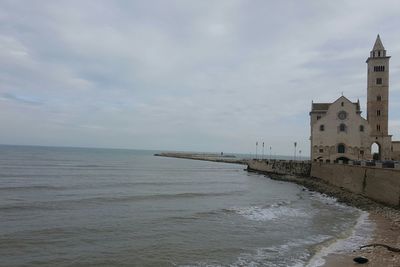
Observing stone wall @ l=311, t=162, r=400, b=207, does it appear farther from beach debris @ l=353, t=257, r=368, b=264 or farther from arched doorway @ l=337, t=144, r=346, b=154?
beach debris @ l=353, t=257, r=368, b=264

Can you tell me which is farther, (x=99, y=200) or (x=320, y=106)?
(x=320, y=106)

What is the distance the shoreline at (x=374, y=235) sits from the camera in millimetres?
13414

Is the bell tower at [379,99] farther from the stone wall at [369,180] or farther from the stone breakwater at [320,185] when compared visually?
the stone wall at [369,180]

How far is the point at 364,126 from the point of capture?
5444 cm

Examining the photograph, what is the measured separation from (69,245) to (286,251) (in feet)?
28.9

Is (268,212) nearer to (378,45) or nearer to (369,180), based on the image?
(369,180)

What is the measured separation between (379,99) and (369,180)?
28238mm

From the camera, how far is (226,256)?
14.7 metres

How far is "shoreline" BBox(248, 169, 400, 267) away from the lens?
13.4 m

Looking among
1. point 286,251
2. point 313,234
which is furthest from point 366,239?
point 286,251

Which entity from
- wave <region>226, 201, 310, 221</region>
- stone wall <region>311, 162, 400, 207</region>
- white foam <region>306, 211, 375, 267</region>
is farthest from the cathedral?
white foam <region>306, 211, 375, 267</region>

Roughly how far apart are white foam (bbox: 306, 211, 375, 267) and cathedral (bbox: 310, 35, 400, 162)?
35.5 m

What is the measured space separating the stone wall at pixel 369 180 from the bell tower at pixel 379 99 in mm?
14782

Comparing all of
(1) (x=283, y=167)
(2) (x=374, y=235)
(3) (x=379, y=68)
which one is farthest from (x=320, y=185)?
(2) (x=374, y=235)
